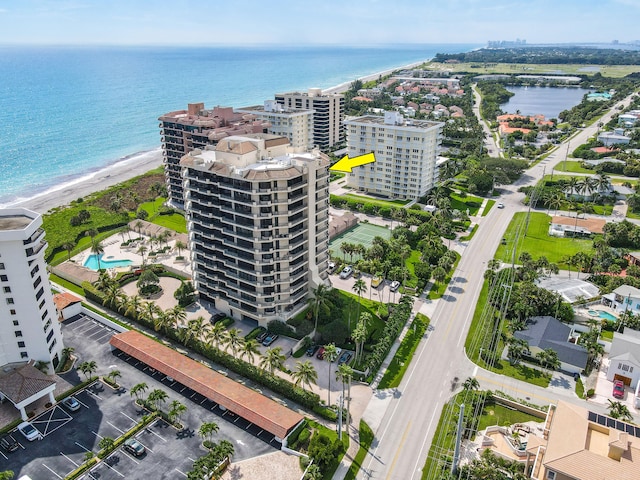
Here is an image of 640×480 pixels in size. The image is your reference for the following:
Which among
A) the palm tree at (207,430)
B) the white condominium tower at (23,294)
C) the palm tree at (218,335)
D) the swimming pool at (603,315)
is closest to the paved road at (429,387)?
the palm tree at (207,430)

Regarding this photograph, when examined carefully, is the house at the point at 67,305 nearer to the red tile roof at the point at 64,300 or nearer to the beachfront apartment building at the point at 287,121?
the red tile roof at the point at 64,300

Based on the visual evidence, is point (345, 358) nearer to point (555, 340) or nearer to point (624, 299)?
point (555, 340)

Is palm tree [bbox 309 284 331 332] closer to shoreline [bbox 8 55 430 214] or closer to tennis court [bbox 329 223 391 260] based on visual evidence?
tennis court [bbox 329 223 391 260]

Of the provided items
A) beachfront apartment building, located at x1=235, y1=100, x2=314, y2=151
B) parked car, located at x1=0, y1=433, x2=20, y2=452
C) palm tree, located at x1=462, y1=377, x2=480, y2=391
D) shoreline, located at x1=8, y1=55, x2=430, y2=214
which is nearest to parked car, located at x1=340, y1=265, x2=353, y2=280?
palm tree, located at x1=462, y1=377, x2=480, y2=391

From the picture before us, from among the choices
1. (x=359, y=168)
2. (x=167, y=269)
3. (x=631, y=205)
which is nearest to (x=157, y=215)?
(x=167, y=269)

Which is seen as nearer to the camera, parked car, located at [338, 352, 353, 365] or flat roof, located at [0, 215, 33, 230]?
flat roof, located at [0, 215, 33, 230]

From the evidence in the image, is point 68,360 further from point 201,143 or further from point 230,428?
point 201,143

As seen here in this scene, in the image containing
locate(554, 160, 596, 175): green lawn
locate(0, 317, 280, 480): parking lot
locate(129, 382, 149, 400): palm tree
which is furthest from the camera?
locate(554, 160, 596, 175): green lawn
